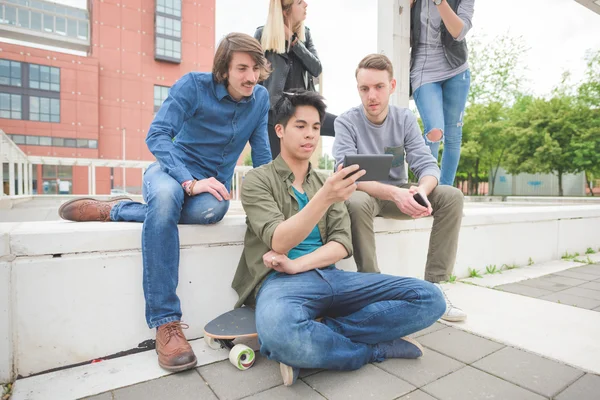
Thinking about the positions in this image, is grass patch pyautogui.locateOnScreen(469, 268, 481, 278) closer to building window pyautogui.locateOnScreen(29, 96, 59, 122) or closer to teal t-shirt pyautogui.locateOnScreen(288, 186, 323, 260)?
teal t-shirt pyautogui.locateOnScreen(288, 186, 323, 260)

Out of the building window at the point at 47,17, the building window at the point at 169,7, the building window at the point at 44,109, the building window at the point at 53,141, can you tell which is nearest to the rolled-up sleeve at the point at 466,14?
the building window at the point at 53,141

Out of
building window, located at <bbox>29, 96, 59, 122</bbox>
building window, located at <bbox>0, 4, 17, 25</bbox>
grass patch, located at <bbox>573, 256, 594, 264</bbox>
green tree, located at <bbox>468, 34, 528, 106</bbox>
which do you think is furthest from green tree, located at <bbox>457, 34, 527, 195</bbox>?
building window, located at <bbox>0, 4, 17, 25</bbox>

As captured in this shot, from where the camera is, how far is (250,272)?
2045 mm

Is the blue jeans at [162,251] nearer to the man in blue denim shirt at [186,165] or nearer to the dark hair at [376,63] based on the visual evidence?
the man in blue denim shirt at [186,165]

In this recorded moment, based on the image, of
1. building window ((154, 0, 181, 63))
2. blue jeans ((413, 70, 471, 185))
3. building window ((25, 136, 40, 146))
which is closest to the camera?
blue jeans ((413, 70, 471, 185))

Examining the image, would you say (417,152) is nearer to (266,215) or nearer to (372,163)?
(372,163)

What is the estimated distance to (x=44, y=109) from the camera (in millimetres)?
33969

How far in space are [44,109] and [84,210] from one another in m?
39.7

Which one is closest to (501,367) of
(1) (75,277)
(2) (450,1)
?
(1) (75,277)

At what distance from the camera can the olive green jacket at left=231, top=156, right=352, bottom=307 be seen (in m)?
1.87

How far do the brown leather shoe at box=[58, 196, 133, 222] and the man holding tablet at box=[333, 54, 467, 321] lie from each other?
5.04ft

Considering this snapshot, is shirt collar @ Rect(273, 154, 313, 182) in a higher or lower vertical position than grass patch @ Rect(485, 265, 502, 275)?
higher

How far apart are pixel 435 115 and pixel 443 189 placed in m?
1.04

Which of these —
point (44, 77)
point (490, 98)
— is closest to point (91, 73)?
point (44, 77)
